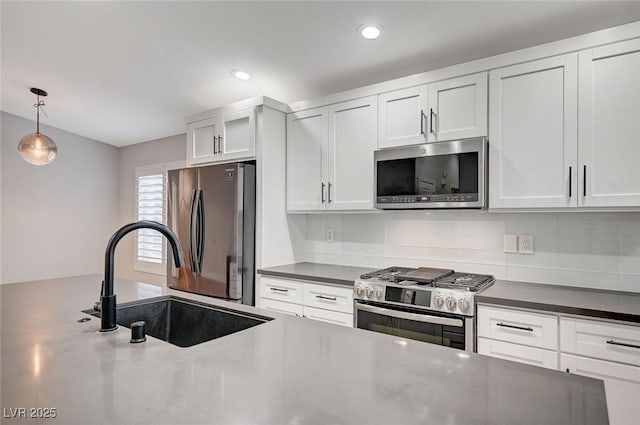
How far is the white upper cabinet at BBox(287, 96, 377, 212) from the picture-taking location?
2.73 m

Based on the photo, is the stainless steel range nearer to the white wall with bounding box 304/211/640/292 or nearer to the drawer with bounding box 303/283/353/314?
the drawer with bounding box 303/283/353/314

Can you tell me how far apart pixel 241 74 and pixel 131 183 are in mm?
3302

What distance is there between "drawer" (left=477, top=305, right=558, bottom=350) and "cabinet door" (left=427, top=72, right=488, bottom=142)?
105 centimetres

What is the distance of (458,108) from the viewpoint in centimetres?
231

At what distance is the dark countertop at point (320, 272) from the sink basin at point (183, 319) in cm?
105

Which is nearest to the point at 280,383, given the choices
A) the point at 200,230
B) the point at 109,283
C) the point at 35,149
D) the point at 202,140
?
the point at 109,283

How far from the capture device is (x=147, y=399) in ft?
2.55

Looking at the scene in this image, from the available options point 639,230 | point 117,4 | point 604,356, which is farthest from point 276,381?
point 117,4

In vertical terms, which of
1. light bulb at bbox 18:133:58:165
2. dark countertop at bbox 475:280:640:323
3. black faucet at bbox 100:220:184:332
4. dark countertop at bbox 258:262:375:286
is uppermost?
light bulb at bbox 18:133:58:165

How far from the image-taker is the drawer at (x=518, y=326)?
1786 millimetres

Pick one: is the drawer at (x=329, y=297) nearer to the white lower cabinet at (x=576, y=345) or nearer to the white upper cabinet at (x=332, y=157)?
the white upper cabinet at (x=332, y=157)

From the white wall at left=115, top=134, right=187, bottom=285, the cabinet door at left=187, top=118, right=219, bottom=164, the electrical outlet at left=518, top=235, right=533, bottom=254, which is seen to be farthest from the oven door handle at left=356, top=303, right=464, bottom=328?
the white wall at left=115, top=134, right=187, bottom=285

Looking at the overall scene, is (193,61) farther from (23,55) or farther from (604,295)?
(604,295)

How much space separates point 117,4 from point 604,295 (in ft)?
11.0
